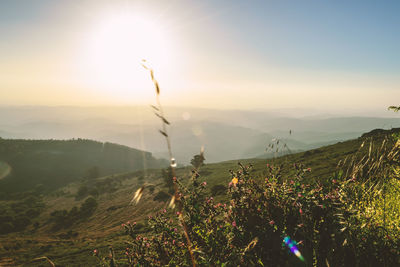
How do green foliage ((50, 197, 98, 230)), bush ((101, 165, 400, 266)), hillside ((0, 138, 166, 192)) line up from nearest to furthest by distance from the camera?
bush ((101, 165, 400, 266)) → green foliage ((50, 197, 98, 230)) → hillside ((0, 138, 166, 192))

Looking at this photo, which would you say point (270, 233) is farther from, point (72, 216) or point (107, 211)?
point (72, 216)

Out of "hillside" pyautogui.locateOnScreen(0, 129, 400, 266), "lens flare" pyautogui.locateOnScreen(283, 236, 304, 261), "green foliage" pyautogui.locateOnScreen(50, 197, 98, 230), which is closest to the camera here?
"lens flare" pyautogui.locateOnScreen(283, 236, 304, 261)

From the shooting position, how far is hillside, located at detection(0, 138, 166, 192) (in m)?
112

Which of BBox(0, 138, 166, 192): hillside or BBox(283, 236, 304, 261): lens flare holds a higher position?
BBox(283, 236, 304, 261): lens flare

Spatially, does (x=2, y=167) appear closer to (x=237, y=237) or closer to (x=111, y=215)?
(x=111, y=215)

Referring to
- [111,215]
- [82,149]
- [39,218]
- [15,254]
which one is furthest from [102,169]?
[15,254]

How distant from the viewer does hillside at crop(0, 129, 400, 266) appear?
23969 mm

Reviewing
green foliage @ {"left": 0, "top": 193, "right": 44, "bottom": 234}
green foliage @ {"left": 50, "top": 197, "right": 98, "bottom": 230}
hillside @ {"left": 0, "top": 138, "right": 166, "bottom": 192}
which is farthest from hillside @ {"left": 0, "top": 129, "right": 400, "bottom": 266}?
hillside @ {"left": 0, "top": 138, "right": 166, "bottom": 192}

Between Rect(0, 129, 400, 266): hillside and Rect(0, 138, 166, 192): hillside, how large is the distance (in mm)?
28851

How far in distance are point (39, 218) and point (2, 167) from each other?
90315mm

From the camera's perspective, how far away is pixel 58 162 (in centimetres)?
13925

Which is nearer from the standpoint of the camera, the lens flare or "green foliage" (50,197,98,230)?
the lens flare

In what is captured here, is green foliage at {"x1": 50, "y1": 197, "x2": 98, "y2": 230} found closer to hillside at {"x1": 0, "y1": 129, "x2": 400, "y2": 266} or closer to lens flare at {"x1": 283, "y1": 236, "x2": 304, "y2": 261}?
hillside at {"x1": 0, "y1": 129, "x2": 400, "y2": 266}

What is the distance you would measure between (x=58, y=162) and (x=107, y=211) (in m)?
107
